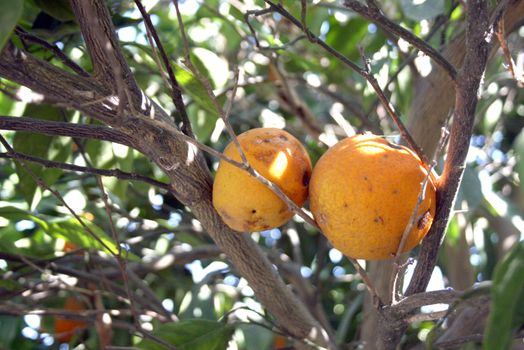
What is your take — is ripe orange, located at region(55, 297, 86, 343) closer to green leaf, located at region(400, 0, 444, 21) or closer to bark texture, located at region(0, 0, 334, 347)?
bark texture, located at region(0, 0, 334, 347)

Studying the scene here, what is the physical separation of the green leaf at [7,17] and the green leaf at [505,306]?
49 centimetres

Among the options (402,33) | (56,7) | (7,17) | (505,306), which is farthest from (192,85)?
(505,306)

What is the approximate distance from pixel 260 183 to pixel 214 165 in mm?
1123

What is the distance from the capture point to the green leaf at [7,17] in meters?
0.67

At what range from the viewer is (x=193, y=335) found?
1313 mm

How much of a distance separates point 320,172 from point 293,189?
69 mm

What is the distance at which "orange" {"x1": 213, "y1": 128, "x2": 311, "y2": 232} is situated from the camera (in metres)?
0.99

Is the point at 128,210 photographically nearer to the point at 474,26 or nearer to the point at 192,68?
the point at 192,68

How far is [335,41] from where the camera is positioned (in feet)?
7.19

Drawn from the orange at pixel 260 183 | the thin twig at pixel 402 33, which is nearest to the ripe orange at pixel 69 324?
the orange at pixel 260 183

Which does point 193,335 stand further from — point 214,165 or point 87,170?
point 214,165

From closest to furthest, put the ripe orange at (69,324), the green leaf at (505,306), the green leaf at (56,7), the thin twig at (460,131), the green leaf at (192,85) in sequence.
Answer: the green leaf at (505,306)
the thin twig at (460,131)
the green leaf at (56,7)
the green leaf at (192,85)
the ripe orange at (69,324)

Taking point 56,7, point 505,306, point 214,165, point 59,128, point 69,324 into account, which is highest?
point 214,165

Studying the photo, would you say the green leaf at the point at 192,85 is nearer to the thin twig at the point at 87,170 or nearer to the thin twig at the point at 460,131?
the thin twig at the point at 87,170
